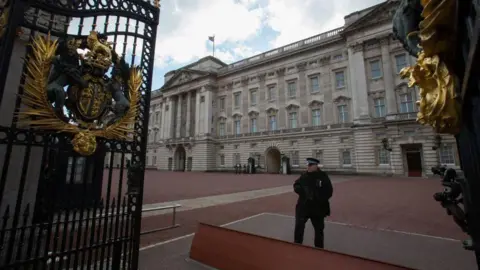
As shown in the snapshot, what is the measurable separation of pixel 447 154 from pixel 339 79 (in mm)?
14170

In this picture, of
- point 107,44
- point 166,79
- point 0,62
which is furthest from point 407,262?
point 166,79

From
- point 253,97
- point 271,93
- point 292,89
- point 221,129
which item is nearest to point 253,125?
point 253,97

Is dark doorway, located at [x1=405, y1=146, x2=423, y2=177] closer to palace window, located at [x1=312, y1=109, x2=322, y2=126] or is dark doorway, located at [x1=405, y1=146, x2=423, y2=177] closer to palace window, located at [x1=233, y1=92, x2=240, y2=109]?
palace window, located at [x1=312, y1=109, x2=322, y2=126]

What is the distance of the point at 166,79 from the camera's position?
2078 inches

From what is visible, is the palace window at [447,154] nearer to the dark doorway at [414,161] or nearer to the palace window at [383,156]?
the dark doorway at [414,161]

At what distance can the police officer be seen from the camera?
461 centimetres

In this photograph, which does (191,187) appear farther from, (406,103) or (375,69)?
(375,69)

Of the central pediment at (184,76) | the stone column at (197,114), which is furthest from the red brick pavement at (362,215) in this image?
the central pediment at (184,76)

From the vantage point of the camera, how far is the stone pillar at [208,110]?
4150cm

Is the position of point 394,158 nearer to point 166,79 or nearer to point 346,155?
point 346,155

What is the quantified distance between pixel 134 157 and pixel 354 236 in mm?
5369

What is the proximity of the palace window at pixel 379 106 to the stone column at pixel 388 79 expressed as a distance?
650 millimetres

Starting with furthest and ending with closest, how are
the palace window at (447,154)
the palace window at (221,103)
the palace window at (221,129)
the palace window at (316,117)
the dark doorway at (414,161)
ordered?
the palace window at (221,103) → the palace window at (221,129) → the palace window at (316,117) → the dark doorway at (414,161) → the palace window at (447,154)

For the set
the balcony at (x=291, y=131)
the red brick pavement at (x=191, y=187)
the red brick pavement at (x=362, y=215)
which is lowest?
the red brick pavement at (x=362, y=215)
